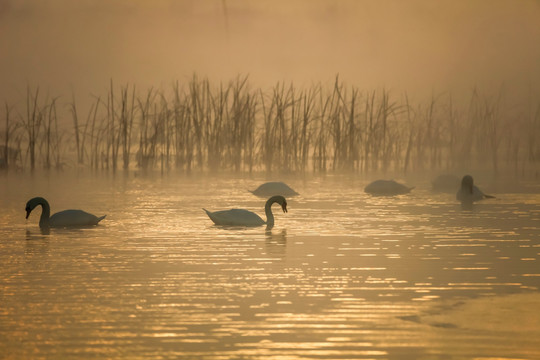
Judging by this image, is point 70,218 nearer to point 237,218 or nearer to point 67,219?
point 67,219

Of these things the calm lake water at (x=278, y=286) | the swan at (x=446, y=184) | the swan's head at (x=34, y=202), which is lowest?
the calm lake water at (x=278, y=286)

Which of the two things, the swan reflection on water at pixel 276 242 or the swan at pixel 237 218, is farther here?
the swan at pixel 237 218

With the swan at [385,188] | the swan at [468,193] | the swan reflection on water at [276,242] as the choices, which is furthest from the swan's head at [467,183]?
the swan reflection on water at [276,242]

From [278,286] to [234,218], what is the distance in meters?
3.76

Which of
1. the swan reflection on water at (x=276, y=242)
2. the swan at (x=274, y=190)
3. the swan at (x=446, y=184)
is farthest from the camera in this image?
the swan at (x=446, y=184)

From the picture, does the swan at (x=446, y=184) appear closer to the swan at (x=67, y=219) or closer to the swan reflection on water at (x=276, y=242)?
the swan reflection on water at (x=276, y=242)

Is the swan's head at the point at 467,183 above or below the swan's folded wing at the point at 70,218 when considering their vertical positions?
above

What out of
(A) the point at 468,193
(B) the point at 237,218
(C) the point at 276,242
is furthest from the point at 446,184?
(C) the point at 276,242

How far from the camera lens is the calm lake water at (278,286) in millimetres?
4633

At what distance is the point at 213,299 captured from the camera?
18.7ft

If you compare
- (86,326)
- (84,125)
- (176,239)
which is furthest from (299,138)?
(86,326)

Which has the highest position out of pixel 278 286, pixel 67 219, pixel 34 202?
pixel 34 202

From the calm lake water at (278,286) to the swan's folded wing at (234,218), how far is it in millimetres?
163

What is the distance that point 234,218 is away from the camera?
9898 millimetres
